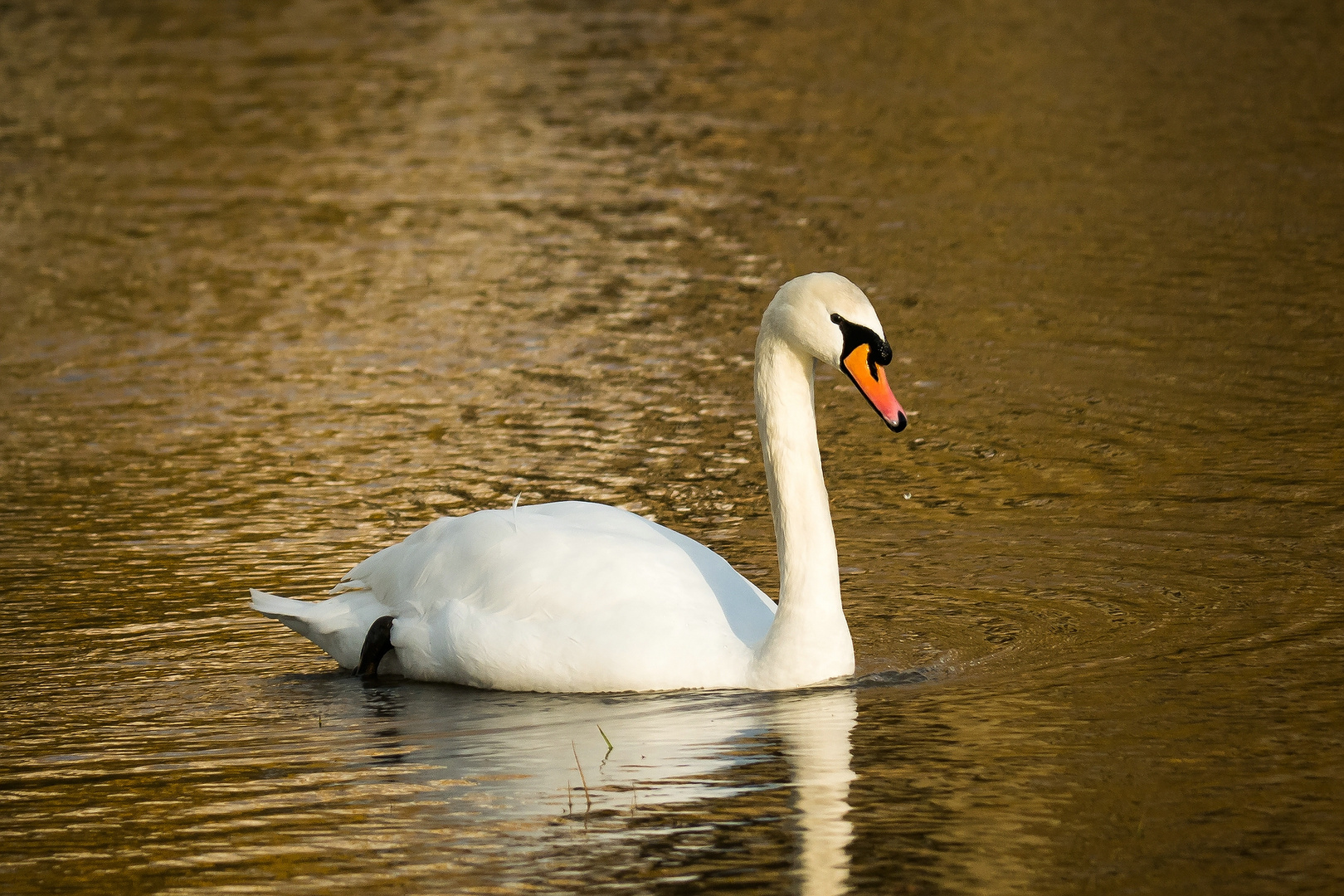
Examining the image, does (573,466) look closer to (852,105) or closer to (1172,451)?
(1172,451)

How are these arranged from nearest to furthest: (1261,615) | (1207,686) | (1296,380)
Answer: (1207,686)
(1261,615)
(1296,380)

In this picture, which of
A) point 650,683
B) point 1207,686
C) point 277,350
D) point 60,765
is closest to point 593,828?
point 650,683

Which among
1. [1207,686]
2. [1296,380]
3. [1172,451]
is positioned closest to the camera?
[1207,686]

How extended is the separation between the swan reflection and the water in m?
0.02

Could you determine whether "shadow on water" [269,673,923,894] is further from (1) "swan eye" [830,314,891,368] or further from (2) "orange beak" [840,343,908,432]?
(1) "swan eye" [830,314,891,368]

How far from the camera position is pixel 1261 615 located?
28.3 feet

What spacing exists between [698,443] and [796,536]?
4.15 metres

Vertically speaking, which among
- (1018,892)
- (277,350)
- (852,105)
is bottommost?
(1018,892)

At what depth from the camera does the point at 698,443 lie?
39.2ft

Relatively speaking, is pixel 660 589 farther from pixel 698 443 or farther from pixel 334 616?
pixel 698 443

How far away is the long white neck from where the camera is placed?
7.71 meters

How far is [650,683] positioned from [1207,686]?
2.15m

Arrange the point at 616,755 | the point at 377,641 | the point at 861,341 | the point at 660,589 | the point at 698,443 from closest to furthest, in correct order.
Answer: the point at 616,755, the point at 861,341, the point at 660,589, the point at 377,641, the point at 698,443

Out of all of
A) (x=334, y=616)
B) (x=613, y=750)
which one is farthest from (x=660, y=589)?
(x=334, y=616)
